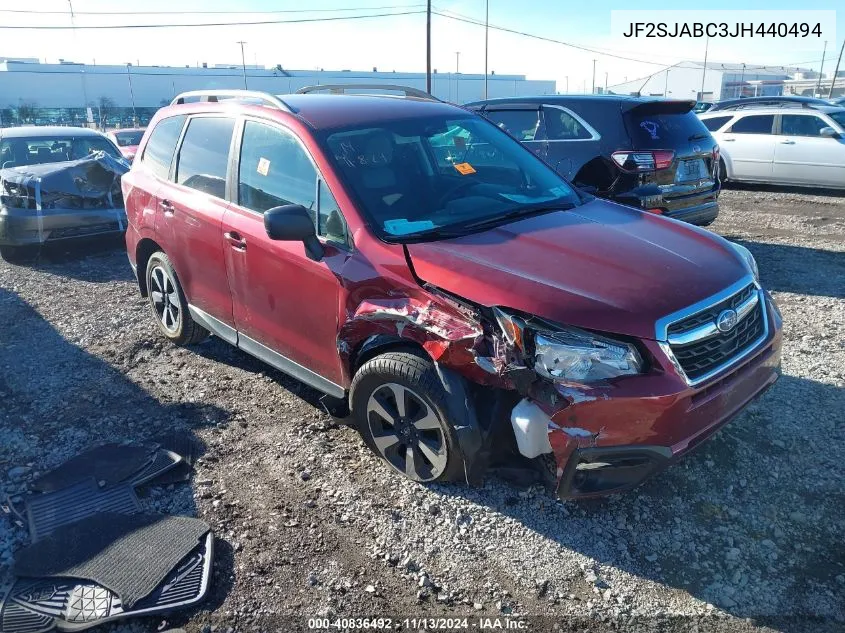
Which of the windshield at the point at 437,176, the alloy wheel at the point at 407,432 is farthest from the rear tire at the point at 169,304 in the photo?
the alloy wheel at the point at 407,432

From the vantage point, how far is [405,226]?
Answer: 3.33m

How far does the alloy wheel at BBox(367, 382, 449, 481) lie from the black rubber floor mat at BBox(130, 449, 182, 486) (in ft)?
3.71

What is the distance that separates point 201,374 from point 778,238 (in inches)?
292

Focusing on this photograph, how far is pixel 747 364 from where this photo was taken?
3.03m

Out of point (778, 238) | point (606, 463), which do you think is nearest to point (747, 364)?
point (606, 463)

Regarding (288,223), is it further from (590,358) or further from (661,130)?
(661,130)

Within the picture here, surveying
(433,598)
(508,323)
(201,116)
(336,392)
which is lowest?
(433,598)

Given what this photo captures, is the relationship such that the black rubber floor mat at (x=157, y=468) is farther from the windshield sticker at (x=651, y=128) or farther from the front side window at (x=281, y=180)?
the windshield sticker at (x=651, y=128)

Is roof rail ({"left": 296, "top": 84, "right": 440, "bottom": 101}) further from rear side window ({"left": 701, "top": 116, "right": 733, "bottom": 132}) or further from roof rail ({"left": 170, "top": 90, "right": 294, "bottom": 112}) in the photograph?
rear side window ({"left": 701, "top": 116, "right": 733, "bottom": 132})

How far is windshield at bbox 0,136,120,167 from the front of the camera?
28.1ft

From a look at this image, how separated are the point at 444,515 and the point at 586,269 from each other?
1.36 meters

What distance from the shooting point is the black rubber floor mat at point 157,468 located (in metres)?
3.45

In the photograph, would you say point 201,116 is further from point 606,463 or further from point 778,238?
point 778,238

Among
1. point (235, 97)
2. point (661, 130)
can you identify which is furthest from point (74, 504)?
point (661, 130)
